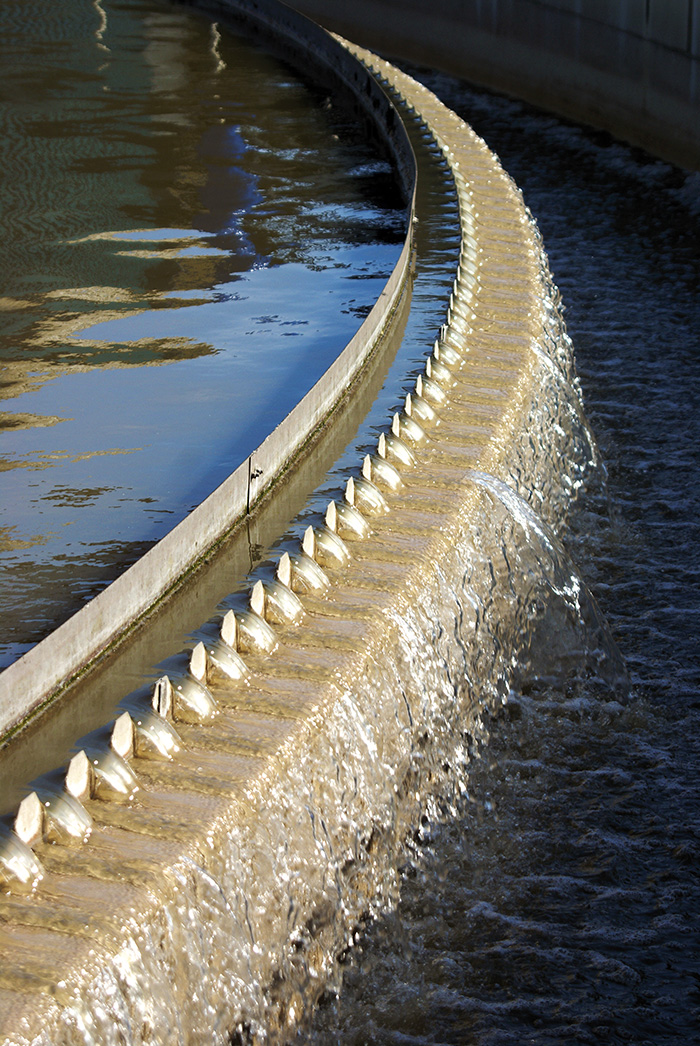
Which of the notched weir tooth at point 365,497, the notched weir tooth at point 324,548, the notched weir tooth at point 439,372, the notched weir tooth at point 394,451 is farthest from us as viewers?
the notched weir tooth at point 439,372

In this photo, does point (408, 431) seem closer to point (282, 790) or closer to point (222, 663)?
point (222, 663)

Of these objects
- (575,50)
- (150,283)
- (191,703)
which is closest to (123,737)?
(191,703)

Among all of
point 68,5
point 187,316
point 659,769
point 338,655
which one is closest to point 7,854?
point 338,655

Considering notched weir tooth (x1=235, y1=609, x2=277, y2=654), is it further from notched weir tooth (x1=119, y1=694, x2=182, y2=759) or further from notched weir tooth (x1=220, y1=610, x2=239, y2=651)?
notched weir tooth (x1=119, y1=694, x2=182, y2=759)

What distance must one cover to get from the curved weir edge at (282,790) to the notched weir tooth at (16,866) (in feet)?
0.06

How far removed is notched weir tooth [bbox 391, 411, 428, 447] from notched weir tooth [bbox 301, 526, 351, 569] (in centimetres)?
63

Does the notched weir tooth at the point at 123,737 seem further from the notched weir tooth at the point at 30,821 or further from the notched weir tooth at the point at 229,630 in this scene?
the notched weir tooth at the point at 229,630

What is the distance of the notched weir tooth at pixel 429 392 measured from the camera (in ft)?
11.9

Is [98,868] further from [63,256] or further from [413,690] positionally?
[63,256]

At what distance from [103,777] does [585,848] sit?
123cm

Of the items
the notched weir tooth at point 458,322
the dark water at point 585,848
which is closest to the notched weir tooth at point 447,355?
the notched weir tooth at point 458,322

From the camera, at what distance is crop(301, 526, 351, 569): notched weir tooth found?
2.78m

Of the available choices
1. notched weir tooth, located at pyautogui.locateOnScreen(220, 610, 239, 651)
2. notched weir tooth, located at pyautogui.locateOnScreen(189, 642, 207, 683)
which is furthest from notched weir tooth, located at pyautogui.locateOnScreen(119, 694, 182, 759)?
notched weir tooth, located at pyautogui.locateOnScreen(220, 610, 239, 651)

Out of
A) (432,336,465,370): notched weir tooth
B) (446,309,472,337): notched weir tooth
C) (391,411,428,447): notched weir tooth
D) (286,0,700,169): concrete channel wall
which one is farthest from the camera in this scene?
(286,0,700,169): concrete channel wall
